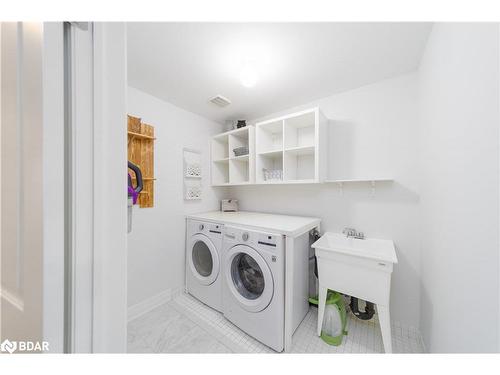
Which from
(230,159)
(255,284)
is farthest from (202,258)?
(230,159)

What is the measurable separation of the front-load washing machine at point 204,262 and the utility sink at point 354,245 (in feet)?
3.11

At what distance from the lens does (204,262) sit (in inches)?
81.7

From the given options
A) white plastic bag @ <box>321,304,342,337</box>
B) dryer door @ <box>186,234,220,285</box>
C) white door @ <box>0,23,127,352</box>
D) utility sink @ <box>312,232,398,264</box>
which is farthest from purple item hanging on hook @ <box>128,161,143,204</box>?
white plastic bag @ <box>321,304,342,337</box>

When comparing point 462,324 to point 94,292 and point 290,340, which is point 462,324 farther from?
point 94,292

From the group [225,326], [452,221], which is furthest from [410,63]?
[225,326]

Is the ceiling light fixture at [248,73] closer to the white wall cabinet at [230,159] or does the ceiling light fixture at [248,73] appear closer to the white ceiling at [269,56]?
the white ceiling at [269,56]

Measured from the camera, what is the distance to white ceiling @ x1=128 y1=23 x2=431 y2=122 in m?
1.10

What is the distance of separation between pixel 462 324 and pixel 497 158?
0.72 meters

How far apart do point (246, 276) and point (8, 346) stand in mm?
1449

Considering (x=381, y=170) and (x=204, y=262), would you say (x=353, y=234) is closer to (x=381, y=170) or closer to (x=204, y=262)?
(x=381, y=170)

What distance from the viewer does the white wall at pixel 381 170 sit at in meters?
1.52

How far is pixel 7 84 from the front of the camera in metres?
0.50

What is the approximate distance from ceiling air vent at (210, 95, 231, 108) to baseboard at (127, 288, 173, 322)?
2.16 meters
